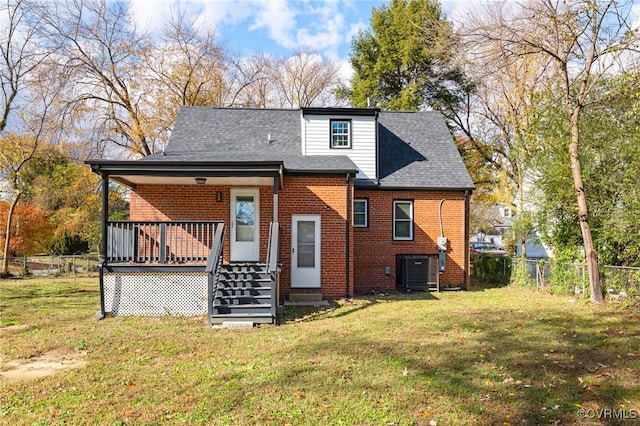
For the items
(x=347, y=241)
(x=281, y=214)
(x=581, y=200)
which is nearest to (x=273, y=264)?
(x=281, y=214)

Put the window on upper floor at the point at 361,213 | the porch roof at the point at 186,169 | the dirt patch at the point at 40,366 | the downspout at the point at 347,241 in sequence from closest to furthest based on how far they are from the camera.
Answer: the dirt patch at the point at 40,366
the porch roof at the point at 186,169
the downspout at the point at 347,241
the window on upper floor at the point at 361,213

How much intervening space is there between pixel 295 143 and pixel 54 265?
1390 cm

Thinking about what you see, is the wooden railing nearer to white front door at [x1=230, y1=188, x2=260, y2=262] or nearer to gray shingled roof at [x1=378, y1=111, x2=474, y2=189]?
white front door at [x1=230, y1=188, x2=260, y2=262]

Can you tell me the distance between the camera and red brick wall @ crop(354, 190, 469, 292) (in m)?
14.0

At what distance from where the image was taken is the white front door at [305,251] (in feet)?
38.8

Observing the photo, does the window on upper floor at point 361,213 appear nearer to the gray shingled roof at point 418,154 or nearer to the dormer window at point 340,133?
the gray shingled roof at point 418,154

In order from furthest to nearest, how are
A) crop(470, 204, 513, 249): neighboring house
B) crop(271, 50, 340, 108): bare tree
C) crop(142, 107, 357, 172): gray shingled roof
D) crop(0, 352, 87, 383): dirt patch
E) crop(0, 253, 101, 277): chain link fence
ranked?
crop(470, 204, 513, 249): neighboring house < crop(271, 50, 340, 108): bare tree < crop(0, 253, 101, 277): chain link fence < crop(142, 107, 357, 172): gray shingled roof < crop(0, 352, 87, 383): dirt patch

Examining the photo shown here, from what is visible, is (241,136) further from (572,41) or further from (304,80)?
(304,80)

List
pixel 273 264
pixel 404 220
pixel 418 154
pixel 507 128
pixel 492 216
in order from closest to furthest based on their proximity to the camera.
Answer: pixel 273 264
pixel 404 220
pixel 418 154
pixel 507 128
pixel 492 216

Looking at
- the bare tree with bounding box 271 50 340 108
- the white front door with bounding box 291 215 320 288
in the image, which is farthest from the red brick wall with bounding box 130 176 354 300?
the bare tree with bounding box 271 50 340 108

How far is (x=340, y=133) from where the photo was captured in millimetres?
14477

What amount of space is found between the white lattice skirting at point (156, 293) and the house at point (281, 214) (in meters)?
0.02

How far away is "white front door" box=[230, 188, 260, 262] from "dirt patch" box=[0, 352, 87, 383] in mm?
5783

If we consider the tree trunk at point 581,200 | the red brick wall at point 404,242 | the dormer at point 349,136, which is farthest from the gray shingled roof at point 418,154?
the tree trunk at point 581,200
